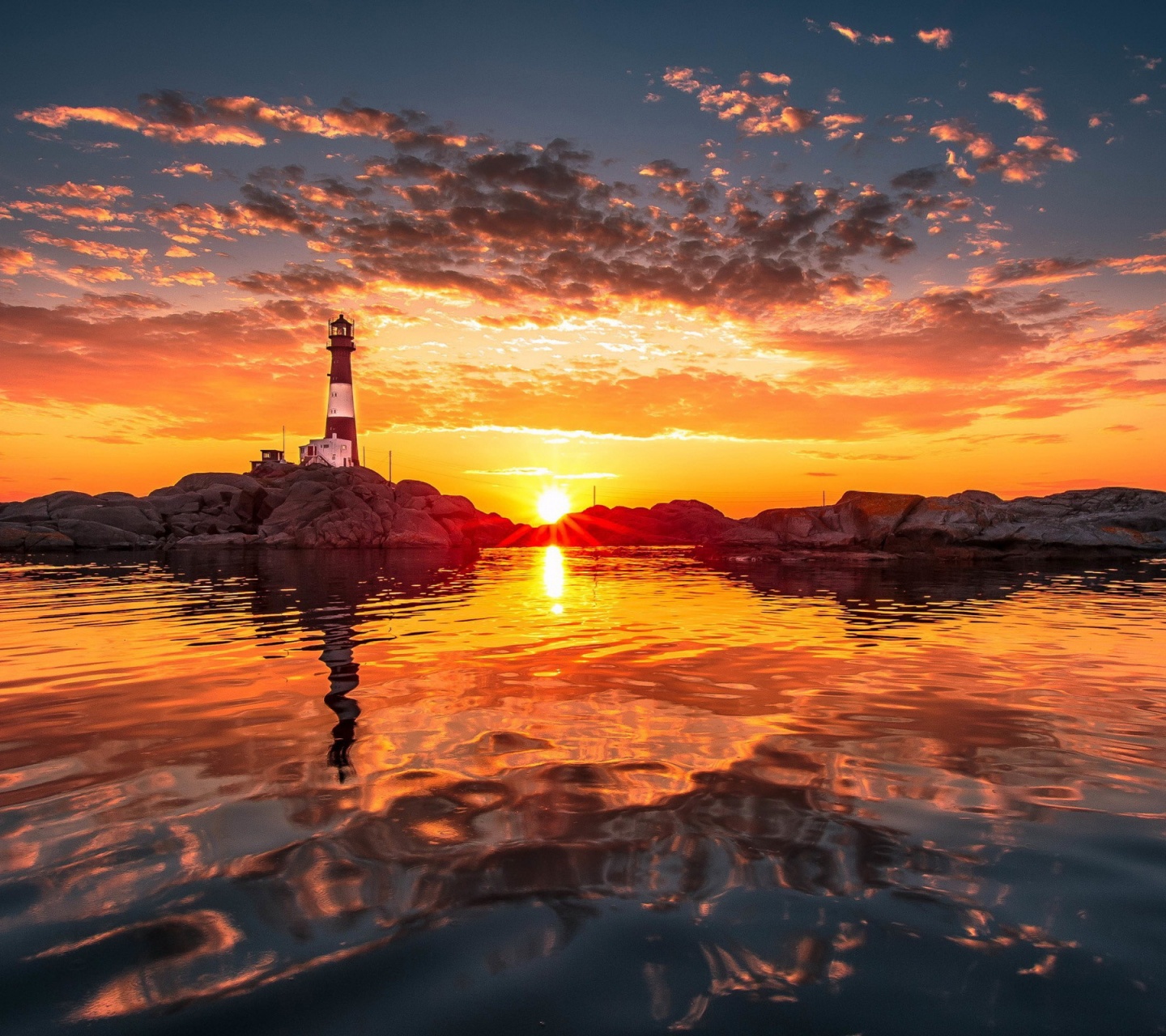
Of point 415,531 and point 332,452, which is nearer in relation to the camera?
point 415,531

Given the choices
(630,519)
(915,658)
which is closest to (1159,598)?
(915,658)

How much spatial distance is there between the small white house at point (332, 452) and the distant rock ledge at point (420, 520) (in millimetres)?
3654

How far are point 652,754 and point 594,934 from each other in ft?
8.90

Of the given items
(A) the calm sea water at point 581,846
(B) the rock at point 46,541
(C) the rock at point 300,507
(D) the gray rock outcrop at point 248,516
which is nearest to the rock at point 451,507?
(D) the gray rock outcrop at point 248,516

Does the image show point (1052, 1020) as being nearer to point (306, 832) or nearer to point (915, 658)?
point (306, 832)

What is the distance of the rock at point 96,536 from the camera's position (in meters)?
50.7

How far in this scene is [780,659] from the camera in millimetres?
10094

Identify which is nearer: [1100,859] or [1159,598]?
[1100,859]

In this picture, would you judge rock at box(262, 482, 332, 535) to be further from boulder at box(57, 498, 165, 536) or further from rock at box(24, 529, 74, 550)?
rock at box(24, 529, 74, 550)

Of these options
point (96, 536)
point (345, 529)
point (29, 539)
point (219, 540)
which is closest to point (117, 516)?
point (96, 536)

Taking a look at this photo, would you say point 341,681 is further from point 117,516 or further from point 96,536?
point 117,516

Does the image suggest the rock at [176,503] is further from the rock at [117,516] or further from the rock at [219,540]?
the rock at [219,540]

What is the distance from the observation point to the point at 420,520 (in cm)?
6244

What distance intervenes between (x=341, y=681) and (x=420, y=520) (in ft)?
182
